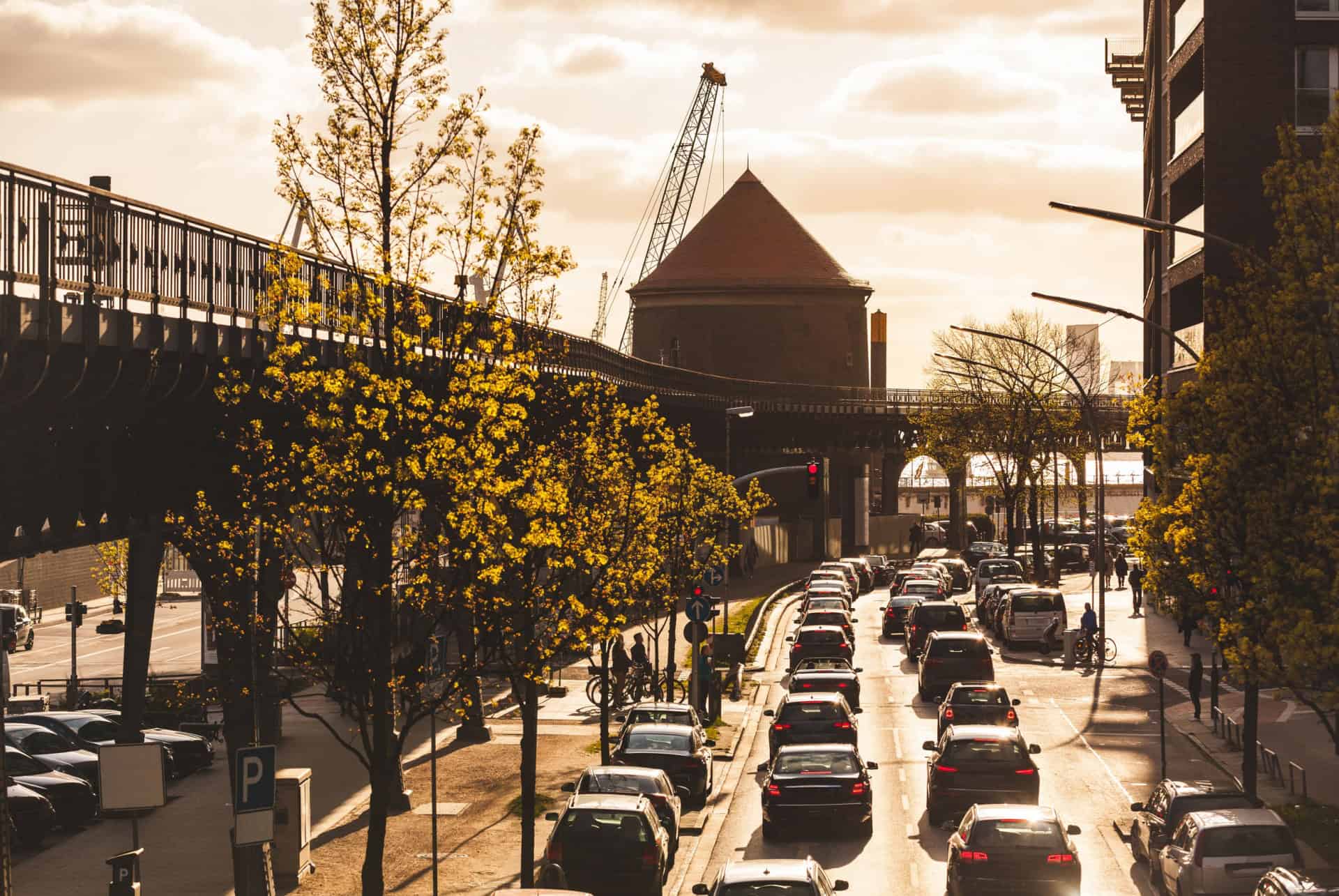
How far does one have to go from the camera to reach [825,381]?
132500mm

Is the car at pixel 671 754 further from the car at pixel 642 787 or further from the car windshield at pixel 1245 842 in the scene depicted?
the car windshield at pixel 1245 842

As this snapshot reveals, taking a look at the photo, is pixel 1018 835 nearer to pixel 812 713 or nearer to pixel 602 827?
pixel 602 827

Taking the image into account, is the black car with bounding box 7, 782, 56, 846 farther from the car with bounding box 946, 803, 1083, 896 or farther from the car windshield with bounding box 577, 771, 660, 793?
the car with bounding box 946, 803, 1083, 896

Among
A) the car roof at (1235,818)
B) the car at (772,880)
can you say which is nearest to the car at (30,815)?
the car at (772,880)

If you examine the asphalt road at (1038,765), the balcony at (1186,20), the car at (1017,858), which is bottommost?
the asphalt road at (1038,765)

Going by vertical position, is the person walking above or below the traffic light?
below

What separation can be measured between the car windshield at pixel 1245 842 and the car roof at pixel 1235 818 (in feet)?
0.20

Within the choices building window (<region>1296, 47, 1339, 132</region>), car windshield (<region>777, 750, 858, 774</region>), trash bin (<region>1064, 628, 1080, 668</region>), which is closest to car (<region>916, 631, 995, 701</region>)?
trash bin (<region>1064, 628, 1080, 668</region>)

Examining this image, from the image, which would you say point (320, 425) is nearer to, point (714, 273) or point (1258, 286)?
point (1258, 286)

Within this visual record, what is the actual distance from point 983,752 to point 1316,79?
104 feet

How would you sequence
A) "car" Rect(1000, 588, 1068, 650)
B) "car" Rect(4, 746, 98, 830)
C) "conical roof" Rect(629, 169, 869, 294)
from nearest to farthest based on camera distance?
"car" Rect(4, 746, 98, 830), "car" Rect(1000, 588, 1068, 650), "conical roof" Rect(629, 169, 869, 294)

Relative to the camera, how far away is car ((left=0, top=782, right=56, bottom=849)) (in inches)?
1146

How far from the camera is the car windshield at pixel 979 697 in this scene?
36.2 m

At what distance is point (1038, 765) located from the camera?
117ft
